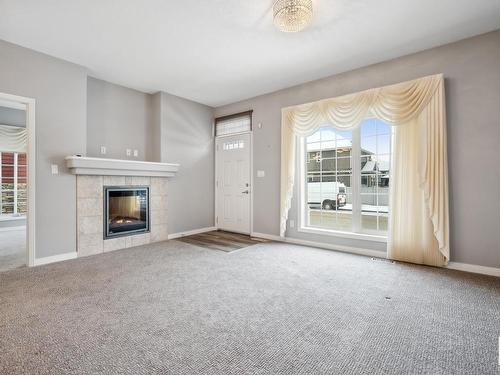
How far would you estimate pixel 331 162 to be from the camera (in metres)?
4.50

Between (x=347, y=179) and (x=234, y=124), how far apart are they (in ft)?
9.07

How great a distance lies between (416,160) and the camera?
11.5 feet

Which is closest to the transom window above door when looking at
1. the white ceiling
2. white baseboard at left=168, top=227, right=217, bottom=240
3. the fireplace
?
the white ceiling

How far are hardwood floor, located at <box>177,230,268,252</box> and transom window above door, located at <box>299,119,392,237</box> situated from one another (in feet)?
3.65

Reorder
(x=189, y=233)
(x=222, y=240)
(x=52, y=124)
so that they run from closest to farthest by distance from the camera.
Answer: (x=52, y=124)
(x=222, y=240)
(x=189, y=233)

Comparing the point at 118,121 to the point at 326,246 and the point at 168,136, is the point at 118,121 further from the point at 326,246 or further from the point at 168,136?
the point at 326,246

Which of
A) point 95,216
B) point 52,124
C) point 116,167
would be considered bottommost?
point 95,216

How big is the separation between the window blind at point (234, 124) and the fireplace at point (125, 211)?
2.20 m

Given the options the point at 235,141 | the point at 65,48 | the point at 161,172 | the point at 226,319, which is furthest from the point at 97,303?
the point at 235,141

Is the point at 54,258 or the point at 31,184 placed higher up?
the point at 31,184

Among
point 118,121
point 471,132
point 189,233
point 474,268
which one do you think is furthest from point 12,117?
point 474,268

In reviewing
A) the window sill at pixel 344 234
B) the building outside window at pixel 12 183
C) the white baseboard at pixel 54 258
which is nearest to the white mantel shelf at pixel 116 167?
the white baseboard at pixel 54 258

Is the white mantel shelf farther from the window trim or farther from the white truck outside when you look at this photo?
the white truck outside

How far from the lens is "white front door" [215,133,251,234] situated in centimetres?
558
